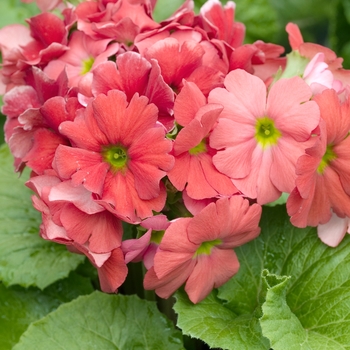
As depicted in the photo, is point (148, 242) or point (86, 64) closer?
point (148, 242)

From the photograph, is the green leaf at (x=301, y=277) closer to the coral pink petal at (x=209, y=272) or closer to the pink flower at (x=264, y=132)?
the coral pink petal at (x=209, y=272)

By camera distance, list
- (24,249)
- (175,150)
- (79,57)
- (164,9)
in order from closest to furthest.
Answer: (175,150)
(79,57)
(24,249)
(164,9)

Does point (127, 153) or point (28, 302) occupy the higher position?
point (127, 153)

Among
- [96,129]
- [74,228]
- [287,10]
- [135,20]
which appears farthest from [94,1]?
[287,10]

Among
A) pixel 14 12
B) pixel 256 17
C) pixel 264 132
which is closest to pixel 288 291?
pixel 264 132

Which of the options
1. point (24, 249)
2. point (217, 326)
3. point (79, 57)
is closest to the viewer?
point (217, 326)

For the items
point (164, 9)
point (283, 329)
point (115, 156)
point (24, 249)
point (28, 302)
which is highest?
point (115, 156)

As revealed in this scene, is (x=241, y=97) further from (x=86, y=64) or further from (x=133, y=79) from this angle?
(x=86, y=64)
